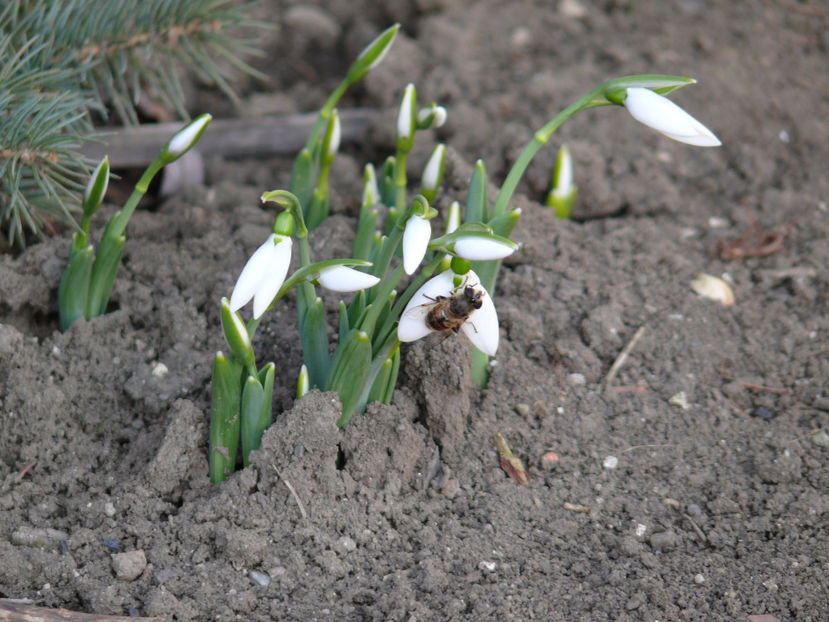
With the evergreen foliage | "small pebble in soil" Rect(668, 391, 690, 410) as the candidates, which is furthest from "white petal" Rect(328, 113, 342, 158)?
"small pebble in soil" Rect(668, 391, 690, 410)

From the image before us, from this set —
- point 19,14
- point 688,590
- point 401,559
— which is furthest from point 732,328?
point 19,14

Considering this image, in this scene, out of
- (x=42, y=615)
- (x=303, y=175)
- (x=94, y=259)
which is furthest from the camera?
(x=303, y=175)

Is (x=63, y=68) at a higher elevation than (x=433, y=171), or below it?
higher

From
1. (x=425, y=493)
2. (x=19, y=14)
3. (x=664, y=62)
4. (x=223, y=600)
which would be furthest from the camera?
(x=664, y=62)

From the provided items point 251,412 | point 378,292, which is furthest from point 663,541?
point 251,412

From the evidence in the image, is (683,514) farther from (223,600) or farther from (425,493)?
(223,600)

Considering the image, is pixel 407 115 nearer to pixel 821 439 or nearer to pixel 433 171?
pixel 433 171

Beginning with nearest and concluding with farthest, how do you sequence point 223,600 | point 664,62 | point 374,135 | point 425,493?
point 223,600 < point 425,493 < point 374,135 < point 664,62
